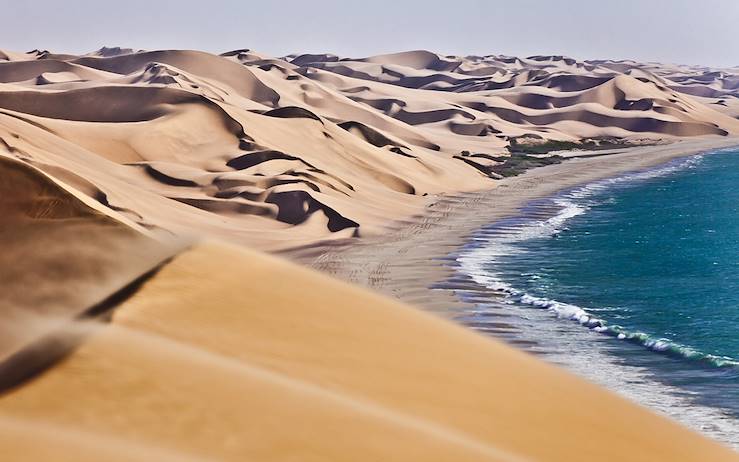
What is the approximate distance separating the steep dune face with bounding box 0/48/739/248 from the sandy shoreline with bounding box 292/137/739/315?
1.31m

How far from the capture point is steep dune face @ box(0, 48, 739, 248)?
117 ft

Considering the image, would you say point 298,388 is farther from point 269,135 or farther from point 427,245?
point 269,135

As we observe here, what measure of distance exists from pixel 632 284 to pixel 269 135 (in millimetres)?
28421

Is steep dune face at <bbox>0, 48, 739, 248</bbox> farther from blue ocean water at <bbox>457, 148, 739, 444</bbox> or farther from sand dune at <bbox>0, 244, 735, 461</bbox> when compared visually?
sand dune at <bbox>0, 244, 735, 461</bbox>

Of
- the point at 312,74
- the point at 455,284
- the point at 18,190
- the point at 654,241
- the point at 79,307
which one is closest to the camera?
the point at 79,307

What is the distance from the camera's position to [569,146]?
83.2 m

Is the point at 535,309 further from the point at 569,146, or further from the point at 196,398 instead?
the point at 569,146

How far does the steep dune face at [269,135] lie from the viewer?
117 feet

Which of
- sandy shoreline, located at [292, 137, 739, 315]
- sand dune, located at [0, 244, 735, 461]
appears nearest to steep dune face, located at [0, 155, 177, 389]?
sand dune, located at [0, 244, 735, 461]

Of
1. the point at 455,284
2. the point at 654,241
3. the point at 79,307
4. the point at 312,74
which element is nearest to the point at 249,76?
the point at 312,74

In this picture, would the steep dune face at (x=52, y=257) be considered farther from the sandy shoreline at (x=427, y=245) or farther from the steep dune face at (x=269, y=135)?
the sandy shoreline at (x=427, y=245)

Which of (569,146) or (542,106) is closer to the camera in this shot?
(569,146)

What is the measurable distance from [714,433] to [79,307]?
10.3 metres

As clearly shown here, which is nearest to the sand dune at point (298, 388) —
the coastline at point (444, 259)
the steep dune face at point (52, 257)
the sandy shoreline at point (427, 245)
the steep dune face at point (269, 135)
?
the steep dune face at point (52, 257)
